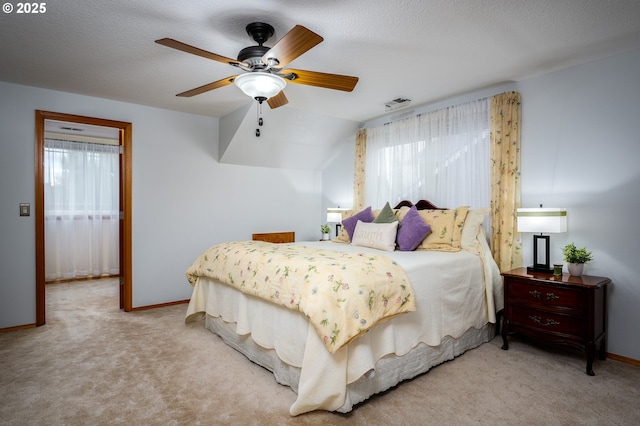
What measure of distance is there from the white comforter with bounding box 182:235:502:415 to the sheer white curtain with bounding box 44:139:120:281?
350 cm

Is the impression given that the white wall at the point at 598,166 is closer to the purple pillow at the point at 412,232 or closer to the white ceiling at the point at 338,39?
the white ceiling at the point at 338,39

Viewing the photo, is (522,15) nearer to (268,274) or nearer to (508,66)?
(508,66)

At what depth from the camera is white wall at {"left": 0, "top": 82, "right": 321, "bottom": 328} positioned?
3.46 metres

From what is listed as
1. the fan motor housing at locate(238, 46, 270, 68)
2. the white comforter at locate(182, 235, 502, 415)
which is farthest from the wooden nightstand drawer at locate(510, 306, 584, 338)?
the fan motor housing at locate(238, 46, 270, 68)

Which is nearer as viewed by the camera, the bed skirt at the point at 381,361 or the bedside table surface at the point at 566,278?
the bed skirt at the point at 381,361

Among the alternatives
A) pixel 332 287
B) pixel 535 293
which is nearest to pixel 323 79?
pixel 332 287

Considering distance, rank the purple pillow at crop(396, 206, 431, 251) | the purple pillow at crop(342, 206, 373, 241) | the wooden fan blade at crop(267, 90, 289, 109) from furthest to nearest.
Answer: the purple pillow at crop(342, 206, 373, 241) → the purple pillow at crop(396, 206, 431, 251) → the wooden fan blade at crop(267, 90, 289, 109)

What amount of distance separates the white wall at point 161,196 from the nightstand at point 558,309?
10.9ft

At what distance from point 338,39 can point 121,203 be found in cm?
321

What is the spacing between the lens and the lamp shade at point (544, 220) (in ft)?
9.12

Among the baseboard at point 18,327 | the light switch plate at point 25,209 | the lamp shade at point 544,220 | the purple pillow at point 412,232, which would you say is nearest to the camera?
the lamp shade at point 544,220

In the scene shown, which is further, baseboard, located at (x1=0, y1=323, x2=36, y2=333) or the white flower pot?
baseboard, located at (x1=0, y1=323, x2=36, y2=333)

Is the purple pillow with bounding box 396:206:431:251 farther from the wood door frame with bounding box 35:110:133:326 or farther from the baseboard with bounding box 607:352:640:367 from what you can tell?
the wood door frame with bounding box 35:110:133:326

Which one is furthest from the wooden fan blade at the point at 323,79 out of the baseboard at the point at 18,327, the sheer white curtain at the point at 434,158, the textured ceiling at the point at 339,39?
the baseboard at the point at 18,327
